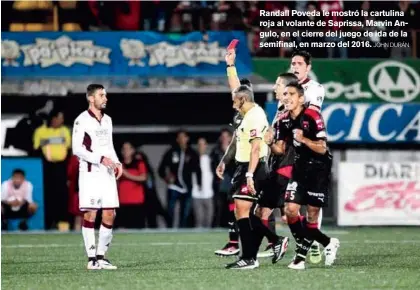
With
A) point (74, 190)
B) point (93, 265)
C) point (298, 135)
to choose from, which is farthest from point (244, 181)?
point (74, 190)

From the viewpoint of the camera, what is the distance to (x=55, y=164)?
75.2ft

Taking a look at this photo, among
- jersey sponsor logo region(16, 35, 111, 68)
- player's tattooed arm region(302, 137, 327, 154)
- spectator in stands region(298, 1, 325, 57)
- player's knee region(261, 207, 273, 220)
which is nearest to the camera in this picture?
player's tattooed arm region(302, 137, 327, 154)

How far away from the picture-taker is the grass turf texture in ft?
34.4

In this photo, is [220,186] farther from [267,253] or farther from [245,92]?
[245,92]

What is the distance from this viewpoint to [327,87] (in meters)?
24.5

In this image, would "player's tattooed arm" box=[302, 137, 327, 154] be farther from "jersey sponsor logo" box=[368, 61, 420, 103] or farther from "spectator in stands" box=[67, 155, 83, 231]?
"jersey sponsor logo" box=[368, 61, 420, 103]

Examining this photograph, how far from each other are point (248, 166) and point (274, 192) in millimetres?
446

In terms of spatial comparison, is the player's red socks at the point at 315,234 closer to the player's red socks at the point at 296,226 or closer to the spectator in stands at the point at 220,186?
the player's red socks at the point at 296,226

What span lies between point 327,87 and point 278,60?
1.18m

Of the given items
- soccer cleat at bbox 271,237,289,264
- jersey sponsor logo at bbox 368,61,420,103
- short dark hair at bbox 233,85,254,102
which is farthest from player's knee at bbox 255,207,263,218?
jersey sponsor logo at bbox 368,61,420,103

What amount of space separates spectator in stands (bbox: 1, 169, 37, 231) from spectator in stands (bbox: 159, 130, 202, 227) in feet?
8.51

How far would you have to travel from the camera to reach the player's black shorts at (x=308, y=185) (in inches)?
475

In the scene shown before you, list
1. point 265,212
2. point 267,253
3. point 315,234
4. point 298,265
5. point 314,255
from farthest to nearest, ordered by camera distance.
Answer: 1. point 267,253
2. point 265,212
3. point 314,255
4. point 315,234
5. point 298,265

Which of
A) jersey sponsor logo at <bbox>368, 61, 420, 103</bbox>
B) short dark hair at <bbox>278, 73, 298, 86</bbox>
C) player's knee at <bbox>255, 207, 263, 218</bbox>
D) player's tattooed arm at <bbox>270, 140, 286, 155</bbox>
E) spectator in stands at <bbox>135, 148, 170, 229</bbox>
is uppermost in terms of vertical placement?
jersey sponsor logo at <bbox>368, 61, 420, 103</bbox>
